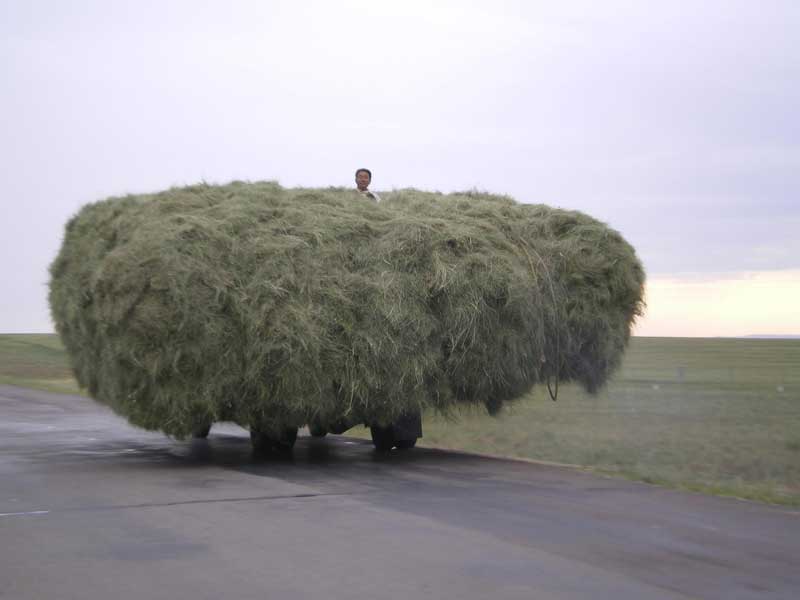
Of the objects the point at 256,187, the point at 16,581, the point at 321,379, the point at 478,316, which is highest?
the point at 256,187

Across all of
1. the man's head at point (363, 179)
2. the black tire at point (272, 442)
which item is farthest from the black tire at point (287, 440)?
the man's head at point (363, 179)

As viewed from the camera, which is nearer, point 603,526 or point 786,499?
point 603,526

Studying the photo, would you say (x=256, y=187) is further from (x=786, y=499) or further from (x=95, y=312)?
(x=786, y=499)

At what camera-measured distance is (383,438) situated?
12281 mm

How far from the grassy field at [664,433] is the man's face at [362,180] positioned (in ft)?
10.9

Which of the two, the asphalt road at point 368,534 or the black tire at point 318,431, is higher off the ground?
the black tire at point 318,431

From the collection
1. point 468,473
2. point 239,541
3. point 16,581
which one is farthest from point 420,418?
point 16,581

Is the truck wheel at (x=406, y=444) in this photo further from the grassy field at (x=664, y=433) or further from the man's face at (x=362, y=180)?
the man's face at (x=362, y=180)

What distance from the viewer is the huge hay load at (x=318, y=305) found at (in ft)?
33.0

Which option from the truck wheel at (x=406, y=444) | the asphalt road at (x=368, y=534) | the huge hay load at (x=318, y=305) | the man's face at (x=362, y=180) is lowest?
the asphalt road at (x=368, y=534)

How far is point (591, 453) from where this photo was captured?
12180mm

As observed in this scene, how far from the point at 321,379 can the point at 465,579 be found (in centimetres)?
457

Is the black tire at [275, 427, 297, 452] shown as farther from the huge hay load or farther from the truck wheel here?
the truck wheel

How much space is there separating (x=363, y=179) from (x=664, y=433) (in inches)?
224
